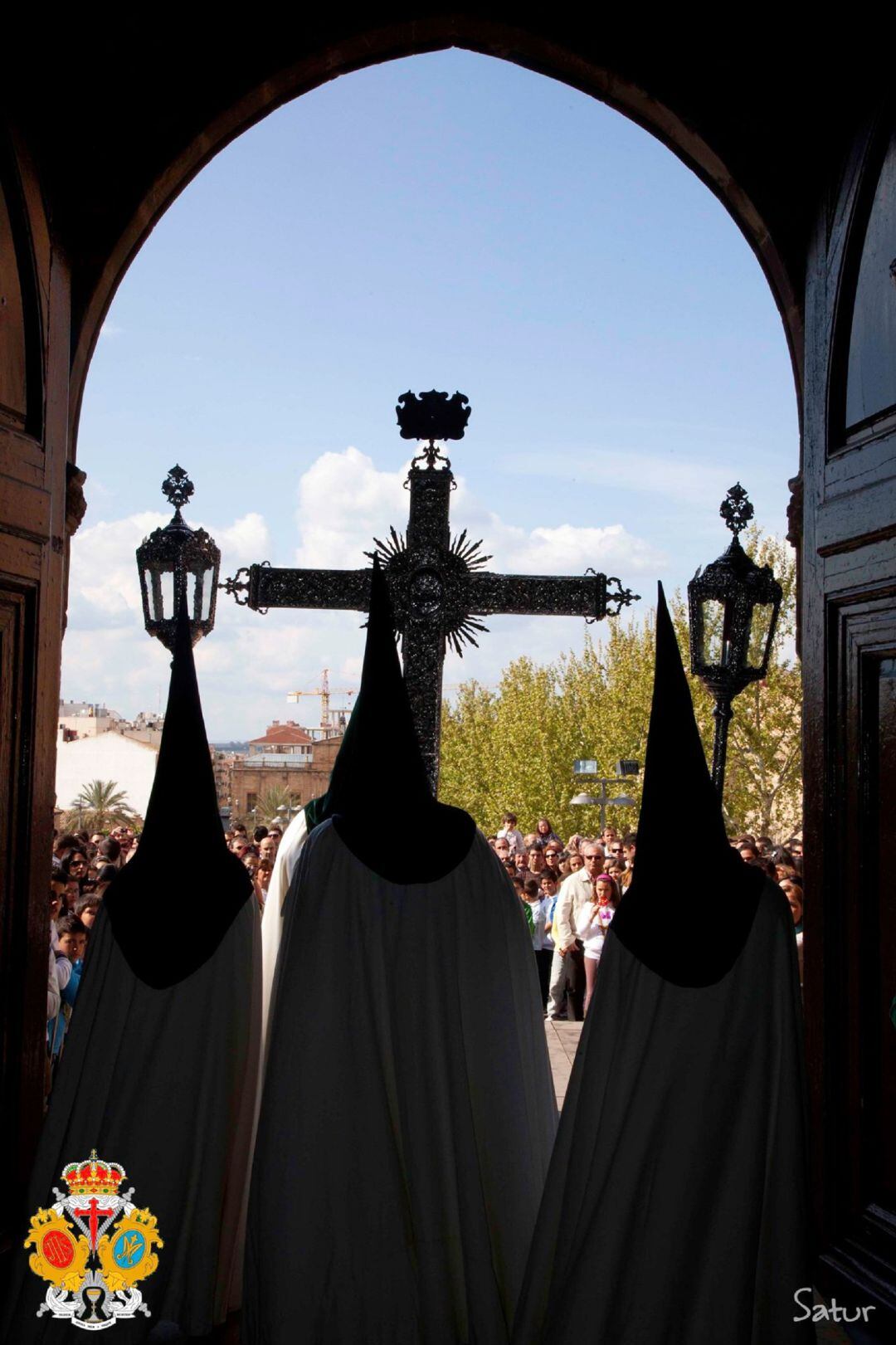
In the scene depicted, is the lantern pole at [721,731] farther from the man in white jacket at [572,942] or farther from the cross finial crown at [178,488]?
the man in white jacket at [572,942]

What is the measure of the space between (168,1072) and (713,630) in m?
2.93

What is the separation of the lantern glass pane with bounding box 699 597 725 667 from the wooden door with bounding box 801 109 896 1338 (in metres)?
1.49

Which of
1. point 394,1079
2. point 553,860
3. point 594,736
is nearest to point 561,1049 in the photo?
point 394,1079

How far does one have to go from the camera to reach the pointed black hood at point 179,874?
362 cm

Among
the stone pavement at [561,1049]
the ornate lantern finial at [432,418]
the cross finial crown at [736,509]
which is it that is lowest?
the stone pavement at [561,1049]

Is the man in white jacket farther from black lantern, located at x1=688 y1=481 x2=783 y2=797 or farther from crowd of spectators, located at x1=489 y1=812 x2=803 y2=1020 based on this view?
black lantern, located at x1=688 y1=481 x2=783 y2=797

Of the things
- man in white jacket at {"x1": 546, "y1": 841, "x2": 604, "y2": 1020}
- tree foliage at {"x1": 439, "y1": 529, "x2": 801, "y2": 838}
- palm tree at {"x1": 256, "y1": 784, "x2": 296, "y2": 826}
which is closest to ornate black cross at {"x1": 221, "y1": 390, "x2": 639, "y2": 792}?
man in white jacket at {"x1": 546, "y1": 841, "x2": 604, "y2": 1020}

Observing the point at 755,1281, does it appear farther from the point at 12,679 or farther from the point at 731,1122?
the point at 12,679

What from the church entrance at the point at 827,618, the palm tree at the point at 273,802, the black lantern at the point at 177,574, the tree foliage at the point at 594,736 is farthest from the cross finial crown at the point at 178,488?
the palm tree at the point at 273,802

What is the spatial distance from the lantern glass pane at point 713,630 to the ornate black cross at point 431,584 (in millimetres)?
573

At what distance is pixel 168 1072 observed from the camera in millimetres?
3578

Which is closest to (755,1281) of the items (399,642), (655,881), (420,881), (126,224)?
(655,881)

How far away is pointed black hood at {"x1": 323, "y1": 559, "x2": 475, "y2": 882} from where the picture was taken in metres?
3.59

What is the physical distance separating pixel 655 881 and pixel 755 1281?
984 mm
